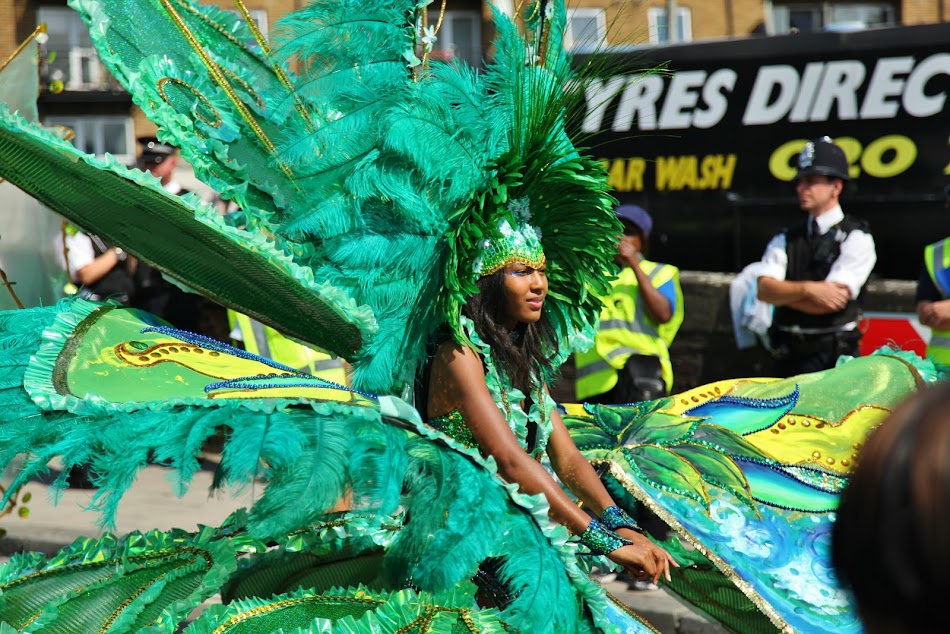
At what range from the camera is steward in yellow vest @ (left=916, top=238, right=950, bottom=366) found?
516 centimetres

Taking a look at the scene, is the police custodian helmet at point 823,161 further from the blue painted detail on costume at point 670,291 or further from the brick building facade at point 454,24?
the brick building facade at point 454,24

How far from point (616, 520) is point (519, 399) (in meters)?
0.37

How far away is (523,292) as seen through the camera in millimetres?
2783

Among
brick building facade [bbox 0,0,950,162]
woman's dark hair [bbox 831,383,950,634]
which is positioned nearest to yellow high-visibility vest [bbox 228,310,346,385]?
woman's dark hair [bbox 831,383,950,634]

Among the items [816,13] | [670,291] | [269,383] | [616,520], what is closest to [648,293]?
[670,291]

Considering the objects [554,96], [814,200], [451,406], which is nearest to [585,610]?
[451,406]

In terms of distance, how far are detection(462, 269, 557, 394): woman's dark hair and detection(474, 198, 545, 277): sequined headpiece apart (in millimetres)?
26

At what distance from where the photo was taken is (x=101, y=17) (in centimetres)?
273

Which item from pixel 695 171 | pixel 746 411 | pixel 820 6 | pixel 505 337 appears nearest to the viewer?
pixel 505 337

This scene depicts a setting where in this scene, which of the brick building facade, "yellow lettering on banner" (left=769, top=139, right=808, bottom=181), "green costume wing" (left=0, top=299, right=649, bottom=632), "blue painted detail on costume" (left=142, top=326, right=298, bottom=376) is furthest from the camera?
the brick building facade

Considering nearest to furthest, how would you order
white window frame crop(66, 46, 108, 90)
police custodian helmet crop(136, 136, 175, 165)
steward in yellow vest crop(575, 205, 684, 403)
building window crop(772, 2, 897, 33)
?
steward in yellow vest crop(575, 205, 684, 403) < police custodian helmet crop(136, 136, 175, 165) < building window crop(772, 2, 897, 33) < white window frame crop(66, 46, 108, 90)

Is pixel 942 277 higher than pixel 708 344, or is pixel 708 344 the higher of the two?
pixel 942 277

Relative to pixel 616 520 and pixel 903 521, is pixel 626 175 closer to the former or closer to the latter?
pixel 616 520

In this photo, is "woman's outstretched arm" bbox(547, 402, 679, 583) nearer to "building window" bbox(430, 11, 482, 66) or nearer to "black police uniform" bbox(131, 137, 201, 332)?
"black police uniform" bbox(131, 137, 201, 332)
